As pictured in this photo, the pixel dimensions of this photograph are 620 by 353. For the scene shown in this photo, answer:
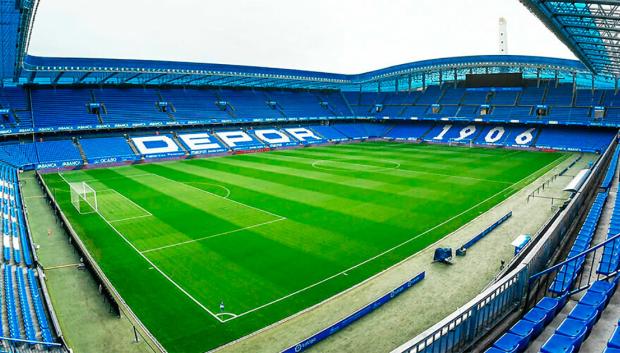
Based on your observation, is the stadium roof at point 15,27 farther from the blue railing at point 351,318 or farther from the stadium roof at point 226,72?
the blue railing at point 351,318

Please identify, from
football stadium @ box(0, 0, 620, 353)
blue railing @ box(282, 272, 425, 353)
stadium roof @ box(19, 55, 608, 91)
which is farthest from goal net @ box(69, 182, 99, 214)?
blue railing @ box(282, 272, 425, 353)

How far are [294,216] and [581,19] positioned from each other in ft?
60.0

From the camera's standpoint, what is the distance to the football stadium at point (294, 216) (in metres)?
11.6

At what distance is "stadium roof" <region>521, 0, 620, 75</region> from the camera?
18500 millimetres

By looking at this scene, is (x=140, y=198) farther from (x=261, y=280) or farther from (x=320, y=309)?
(x=320, y=309)

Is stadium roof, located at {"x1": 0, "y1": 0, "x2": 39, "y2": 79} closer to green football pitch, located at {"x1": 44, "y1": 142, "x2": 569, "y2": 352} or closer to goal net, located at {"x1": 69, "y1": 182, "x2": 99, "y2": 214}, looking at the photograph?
goal net, located at {"x1": 69, "y1": 182, "x2": 99, "y2": 214}

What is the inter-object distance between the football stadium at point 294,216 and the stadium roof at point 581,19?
0.15m

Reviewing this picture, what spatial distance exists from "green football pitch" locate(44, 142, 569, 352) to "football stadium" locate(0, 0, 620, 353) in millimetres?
138

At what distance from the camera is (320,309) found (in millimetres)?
13930

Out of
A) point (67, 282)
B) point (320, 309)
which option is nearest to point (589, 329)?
point (320, 309)

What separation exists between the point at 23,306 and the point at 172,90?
181 feet

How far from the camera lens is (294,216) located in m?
24.3

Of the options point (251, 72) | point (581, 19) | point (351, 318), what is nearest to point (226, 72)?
point (251, 72)

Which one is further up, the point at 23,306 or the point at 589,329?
the point at 589,329
